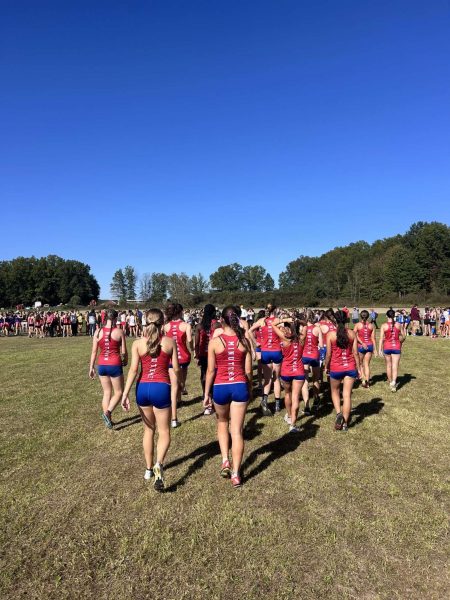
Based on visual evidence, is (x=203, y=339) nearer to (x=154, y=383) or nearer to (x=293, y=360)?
(x=293, y=360)

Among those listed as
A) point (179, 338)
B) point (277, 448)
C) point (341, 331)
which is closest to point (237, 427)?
point (277, 448)

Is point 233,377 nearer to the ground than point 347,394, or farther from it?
farther from it

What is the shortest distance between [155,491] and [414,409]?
5.92 metres

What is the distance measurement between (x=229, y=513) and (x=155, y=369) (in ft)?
5.69

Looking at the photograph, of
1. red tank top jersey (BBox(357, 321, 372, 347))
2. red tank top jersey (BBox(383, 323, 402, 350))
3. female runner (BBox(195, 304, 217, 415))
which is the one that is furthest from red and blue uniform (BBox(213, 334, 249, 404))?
red tank top jersey (BBox(357, 321, 372, 347))

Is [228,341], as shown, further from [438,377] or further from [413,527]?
[438,377]

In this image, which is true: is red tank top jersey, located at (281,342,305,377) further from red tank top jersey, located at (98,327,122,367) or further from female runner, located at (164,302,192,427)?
red tank top jersey, located at (98,327,122,367)

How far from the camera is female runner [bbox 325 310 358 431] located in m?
6.79

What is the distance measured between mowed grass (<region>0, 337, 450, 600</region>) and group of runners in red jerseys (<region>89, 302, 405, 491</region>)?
0.41 meters

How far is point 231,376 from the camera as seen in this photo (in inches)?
190

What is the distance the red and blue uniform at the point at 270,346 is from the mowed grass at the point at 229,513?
1186mm

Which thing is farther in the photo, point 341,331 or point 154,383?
point 341,331

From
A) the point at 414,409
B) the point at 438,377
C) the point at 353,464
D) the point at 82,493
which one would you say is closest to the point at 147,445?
the point at 82,493

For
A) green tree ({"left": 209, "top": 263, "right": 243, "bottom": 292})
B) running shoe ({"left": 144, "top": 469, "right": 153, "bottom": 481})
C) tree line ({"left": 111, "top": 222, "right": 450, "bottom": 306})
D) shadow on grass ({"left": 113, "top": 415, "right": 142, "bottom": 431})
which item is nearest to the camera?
running shoe ({"left": 144, "top": 469, "right": 153, "bottom": 481})
